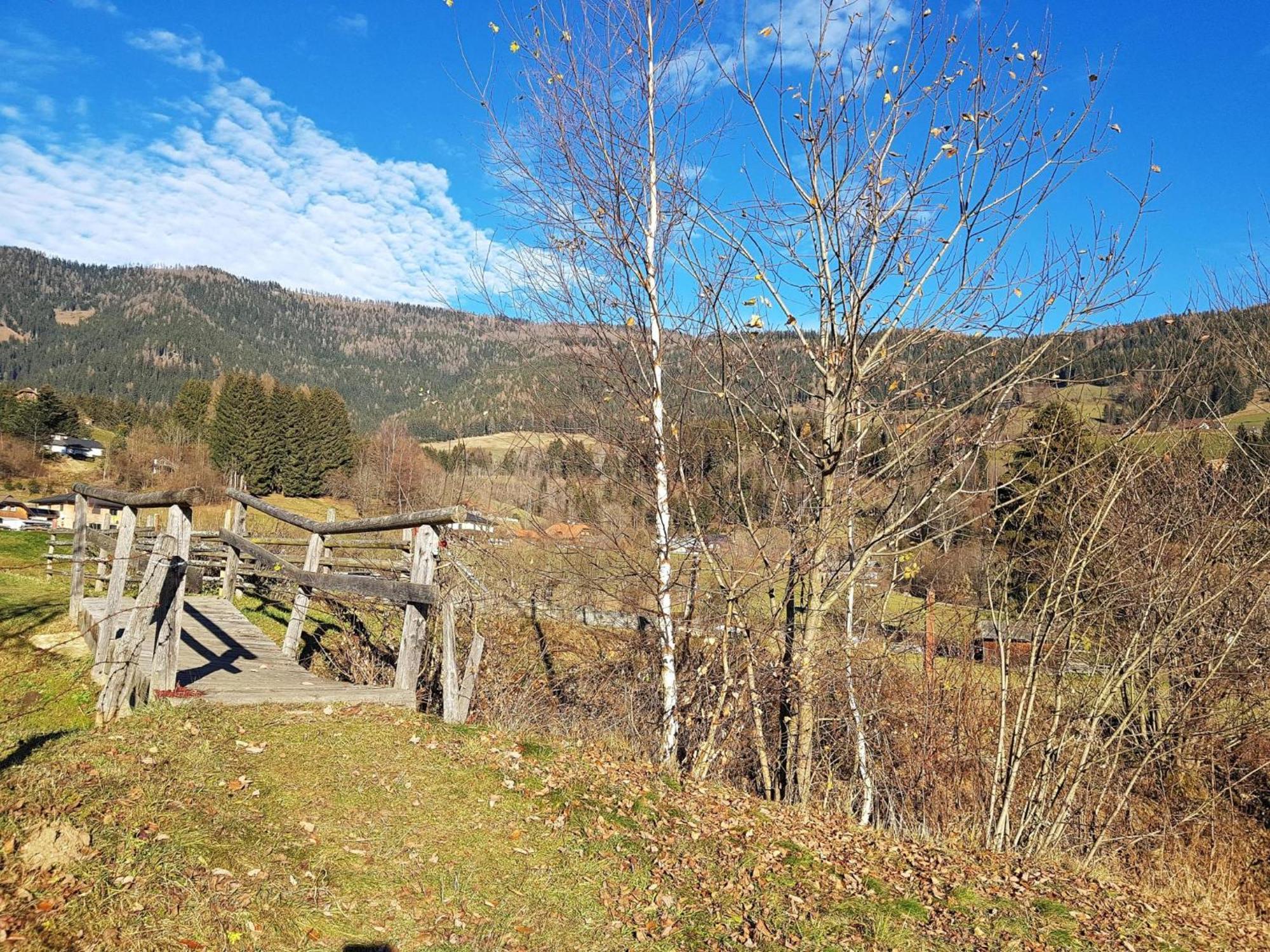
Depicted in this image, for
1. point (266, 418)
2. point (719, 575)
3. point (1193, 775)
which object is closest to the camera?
point (719, 575)

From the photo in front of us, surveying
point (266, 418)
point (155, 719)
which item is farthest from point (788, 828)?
point (266, 418)

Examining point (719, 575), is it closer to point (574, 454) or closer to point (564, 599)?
point (574, 454)

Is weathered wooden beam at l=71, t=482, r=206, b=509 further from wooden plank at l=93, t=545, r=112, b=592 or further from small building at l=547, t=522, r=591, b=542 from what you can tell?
small building at l=547, t=522, r=591, b=542

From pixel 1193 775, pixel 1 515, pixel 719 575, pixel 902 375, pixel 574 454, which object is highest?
pixel 902 375

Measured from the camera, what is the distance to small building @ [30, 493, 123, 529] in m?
15.0

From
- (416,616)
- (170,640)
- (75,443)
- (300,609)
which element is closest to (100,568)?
(300,609)

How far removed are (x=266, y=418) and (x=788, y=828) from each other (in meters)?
72.0

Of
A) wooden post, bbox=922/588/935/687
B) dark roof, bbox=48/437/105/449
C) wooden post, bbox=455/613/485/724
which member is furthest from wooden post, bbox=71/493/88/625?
dark roof, bbox=48/437/105/449

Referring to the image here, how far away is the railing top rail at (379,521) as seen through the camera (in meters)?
6.34

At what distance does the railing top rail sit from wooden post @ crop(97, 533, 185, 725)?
62.8 inches

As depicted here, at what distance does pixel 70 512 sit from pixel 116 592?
126ft

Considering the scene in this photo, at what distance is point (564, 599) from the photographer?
33.8ft

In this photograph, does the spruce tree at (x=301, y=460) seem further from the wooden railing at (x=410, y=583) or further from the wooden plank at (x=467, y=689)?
the wooden plank at (x=467, y=689)

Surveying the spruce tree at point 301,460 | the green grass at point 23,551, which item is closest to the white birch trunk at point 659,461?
the green grass at point 23,551
